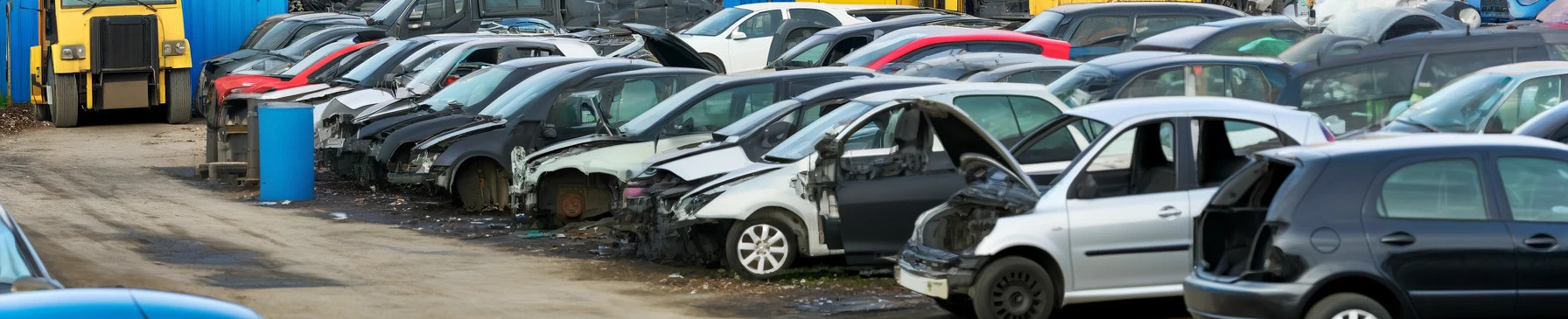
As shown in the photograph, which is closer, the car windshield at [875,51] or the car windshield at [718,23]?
the car windshield at [875,51]

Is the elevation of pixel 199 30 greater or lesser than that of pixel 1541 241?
greater

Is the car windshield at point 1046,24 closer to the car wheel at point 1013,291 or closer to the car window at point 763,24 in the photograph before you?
the car window at point 763,24

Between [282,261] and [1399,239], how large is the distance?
7.71m

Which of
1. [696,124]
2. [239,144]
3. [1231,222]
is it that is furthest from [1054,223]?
[239,144]

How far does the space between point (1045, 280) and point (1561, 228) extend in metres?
2.38

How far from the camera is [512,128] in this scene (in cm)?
1388

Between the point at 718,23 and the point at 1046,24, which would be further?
the point at 718,23

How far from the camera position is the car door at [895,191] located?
9.54 m

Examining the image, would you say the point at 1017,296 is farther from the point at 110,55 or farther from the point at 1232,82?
the point at 110,55

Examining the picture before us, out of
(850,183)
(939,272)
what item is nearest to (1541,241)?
(939,272)

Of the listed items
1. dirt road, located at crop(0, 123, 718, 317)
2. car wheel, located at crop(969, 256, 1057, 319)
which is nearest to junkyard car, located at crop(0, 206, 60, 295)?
dirt road, located at crop(0, 123, 718, 317)

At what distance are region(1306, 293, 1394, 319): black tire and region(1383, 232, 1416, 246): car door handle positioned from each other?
24 centimetres

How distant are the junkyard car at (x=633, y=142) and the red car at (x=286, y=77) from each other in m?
7.99

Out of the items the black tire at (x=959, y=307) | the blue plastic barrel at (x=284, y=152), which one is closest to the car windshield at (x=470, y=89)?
the blue plastic barrel at (x=284, y=152)
